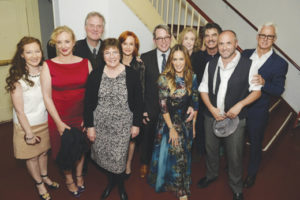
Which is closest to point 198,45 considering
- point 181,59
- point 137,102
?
point 181,59

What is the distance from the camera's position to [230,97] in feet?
6.77

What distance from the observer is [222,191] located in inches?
101

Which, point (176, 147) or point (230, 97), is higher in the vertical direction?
point (230, 97)

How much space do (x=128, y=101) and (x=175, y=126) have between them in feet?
1.81

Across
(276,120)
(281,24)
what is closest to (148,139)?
(276,120)

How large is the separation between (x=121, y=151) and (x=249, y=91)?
1332 mm

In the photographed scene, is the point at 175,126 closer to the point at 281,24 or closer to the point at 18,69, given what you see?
the point at 18,69

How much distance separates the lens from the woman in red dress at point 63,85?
6.29 ft

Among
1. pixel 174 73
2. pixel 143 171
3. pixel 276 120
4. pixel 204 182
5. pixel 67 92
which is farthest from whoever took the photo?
pixel 276 120

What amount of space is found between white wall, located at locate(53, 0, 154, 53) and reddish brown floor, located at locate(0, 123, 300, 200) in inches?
75.3

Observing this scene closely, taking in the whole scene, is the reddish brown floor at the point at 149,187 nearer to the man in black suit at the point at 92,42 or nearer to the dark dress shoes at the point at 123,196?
the dark dress shoes at the point at 123,196

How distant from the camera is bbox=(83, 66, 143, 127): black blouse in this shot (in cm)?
195

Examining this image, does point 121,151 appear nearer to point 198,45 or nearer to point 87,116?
point 87,116

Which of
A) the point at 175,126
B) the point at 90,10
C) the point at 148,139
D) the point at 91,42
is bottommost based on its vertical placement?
the point at 148,139
